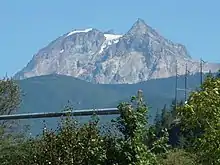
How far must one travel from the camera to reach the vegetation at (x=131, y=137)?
1622cm

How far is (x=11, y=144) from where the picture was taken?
26797mm

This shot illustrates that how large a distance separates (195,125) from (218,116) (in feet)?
2.60

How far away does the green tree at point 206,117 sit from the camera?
15.9 meters

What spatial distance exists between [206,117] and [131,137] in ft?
5.48

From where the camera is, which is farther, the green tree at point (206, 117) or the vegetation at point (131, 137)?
the vegetation at point (131, 137)

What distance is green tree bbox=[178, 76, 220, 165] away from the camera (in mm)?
15945

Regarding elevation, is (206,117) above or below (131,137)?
above

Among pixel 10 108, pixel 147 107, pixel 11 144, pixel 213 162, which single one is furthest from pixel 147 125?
pixel 10 108

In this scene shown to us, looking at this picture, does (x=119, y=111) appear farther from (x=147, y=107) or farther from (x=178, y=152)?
(x=178, y=152)

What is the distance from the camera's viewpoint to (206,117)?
1631 centimetres

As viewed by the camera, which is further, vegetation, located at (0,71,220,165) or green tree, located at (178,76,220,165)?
vegetation, located at (0,71,220,165)

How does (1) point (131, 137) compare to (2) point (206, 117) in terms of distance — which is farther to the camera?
(1) point (131, 137)

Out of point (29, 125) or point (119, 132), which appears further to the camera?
point (29, 125)

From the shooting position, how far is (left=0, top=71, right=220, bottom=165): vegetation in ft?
53.2
